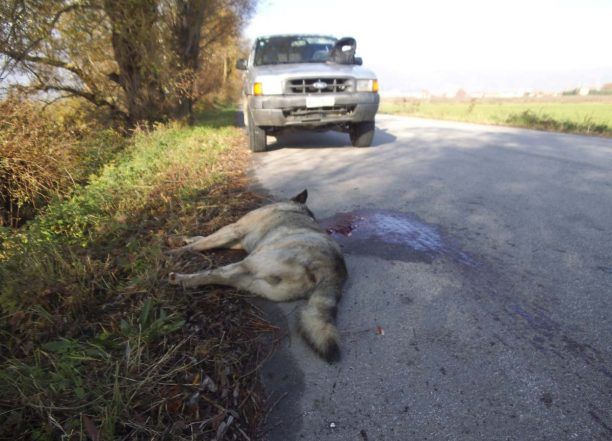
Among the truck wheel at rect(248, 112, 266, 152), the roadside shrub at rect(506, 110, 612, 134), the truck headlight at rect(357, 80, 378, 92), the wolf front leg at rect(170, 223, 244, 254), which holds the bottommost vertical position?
the roadside shrub at rect(506, 110, 612, 134)

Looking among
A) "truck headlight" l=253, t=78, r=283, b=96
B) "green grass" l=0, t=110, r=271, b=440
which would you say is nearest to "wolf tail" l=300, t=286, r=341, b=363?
"green grass" l=0, t=110, r=271, b=440

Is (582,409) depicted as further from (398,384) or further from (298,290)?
(298,290)

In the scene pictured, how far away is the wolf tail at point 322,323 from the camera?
168cm

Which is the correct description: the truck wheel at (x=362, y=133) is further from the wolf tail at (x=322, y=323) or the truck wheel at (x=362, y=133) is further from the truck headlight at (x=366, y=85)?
the wolf tail at (x=322, y=323)

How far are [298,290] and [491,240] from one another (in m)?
1.87

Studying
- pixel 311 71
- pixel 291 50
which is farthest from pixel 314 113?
pixel 291 50

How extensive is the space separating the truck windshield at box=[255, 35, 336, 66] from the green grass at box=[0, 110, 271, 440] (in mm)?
4867

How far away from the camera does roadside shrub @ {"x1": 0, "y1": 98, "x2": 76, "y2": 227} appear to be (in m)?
4.07

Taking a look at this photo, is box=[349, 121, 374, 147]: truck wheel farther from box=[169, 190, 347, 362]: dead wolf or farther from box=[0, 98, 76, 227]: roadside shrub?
box=[0, 98, 76, 227]: roadside shrub

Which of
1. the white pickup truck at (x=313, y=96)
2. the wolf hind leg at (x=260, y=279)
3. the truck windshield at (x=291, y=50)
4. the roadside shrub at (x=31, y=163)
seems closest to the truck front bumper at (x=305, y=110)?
the white pickup truck at (x=313, y=96)

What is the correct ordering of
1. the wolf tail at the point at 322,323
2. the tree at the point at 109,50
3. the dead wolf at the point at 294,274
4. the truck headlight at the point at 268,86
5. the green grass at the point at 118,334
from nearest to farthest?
the green grass at the point at 118,334, the wolf tail at the point at 322,323, the dead wolf at the point at 294,274, the tree at the point at 109,50, the truck headlight at the point at 268,86

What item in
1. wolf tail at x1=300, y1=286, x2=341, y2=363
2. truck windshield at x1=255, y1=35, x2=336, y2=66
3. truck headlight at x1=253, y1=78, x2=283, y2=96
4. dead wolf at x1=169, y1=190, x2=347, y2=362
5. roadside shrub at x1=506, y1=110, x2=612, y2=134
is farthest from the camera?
roadside shrub at x1=506, y1=110, x2=612, y2=134

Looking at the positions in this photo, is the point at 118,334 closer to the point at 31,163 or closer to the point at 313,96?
the point at 31,163

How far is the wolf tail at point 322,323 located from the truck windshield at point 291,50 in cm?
635
